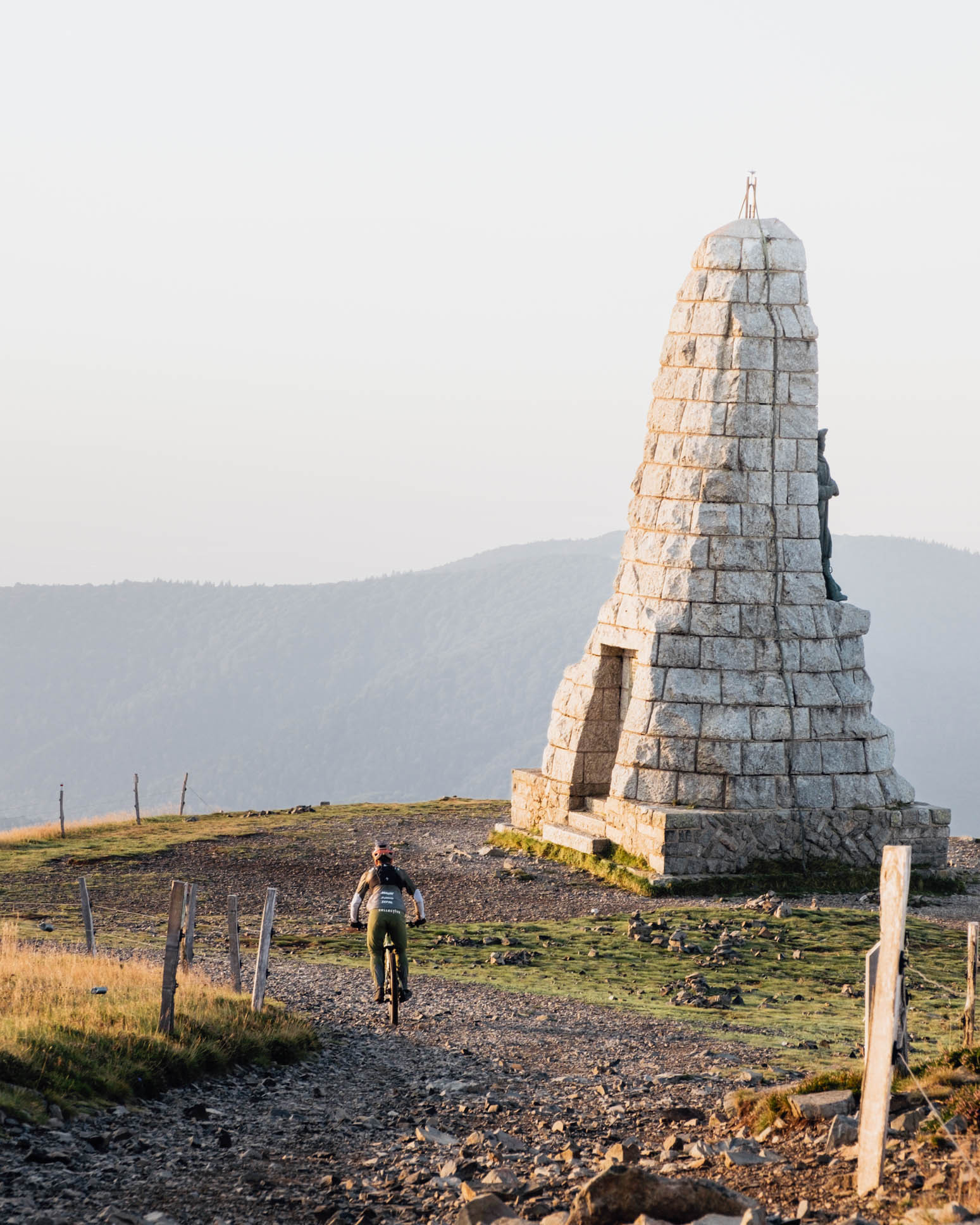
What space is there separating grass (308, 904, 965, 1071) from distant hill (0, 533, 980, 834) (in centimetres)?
9372

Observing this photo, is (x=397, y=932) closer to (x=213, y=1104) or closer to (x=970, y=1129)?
(x=213, y=1104)

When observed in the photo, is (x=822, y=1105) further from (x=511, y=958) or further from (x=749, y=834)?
(x=749, y=834)

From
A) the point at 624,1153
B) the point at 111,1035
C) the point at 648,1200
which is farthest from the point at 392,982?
the point at 648,1200

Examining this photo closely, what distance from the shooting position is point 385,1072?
10.7m

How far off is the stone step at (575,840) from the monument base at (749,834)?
0.02m

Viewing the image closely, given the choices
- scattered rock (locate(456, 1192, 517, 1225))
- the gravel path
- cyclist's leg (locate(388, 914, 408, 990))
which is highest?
cyclist's leg (locate(388, 914, 408, 990))

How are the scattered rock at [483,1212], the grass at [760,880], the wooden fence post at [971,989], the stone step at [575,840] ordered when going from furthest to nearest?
the stone step at [575,840]
the grass at [760,880]
the wooden fence post at [971,989]
the scattered rock at [483,1212]

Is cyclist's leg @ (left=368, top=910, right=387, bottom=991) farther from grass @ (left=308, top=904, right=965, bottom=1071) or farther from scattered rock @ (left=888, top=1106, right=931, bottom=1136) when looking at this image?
scattered rock @ (left=888, top=1106, right=931, bottom=1136)

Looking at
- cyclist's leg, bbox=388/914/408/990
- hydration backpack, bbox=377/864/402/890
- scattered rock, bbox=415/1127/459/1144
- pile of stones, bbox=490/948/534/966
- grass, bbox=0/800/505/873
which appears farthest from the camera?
grass, bbox=0/800/505/873

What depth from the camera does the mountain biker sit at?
12.4 meters

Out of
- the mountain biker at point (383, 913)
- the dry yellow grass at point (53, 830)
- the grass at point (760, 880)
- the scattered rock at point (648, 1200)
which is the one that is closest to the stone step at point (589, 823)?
the grass at point (760, 880)

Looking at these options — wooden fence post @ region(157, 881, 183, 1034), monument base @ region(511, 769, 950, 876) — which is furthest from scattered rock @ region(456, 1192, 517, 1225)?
monument base @ region(511, 769, 950, 876)

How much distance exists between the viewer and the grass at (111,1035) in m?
9.05

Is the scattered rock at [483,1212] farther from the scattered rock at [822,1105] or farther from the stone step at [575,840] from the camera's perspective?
the stone step at [575,840]
